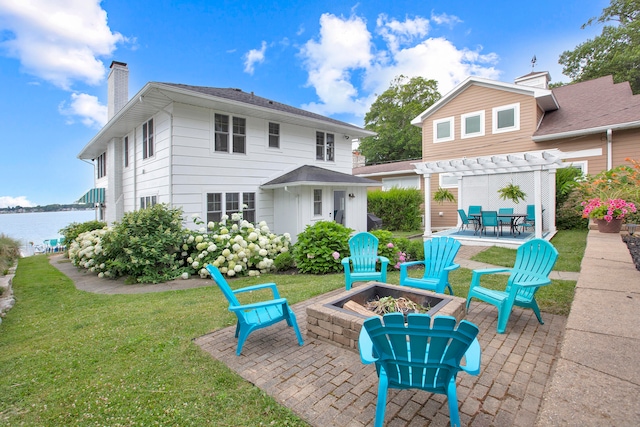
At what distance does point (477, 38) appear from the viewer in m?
15.5

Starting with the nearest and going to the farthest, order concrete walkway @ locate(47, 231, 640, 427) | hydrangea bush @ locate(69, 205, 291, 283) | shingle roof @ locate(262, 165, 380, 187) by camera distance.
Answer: concrete walkway @ locate(47, 231, 640, 427) → hydrangea bush @ locate(69, 205, 291, 283) → shingle roof @ locate(262, 165, 380, 187)

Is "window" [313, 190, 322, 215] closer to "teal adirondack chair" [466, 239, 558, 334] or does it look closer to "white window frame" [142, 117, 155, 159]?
"white window frame" [142, 117, 155, 159]

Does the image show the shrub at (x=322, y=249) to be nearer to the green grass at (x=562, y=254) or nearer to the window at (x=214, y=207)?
the green grass at (x=562, y=254)

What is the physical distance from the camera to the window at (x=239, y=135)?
10258mm

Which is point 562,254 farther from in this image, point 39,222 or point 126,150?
point 39,222

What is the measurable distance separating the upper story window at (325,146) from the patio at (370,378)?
32.5 feet

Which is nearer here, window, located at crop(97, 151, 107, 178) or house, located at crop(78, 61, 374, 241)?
house, located at crop(78, 61, 374, 241)

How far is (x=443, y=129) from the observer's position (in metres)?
15.2

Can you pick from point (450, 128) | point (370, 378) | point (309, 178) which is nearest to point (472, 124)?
point (450, 128)

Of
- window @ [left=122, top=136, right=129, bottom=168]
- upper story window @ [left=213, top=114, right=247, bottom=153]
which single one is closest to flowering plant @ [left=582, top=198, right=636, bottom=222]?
upper story window @ [left=213, top=114, right=247, bottom=153]

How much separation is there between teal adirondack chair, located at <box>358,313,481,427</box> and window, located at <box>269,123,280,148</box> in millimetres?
10039

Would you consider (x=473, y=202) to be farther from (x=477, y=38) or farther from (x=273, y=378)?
(x=273, y=378)

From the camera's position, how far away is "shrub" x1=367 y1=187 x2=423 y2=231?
15195 mm

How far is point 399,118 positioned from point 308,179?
80.1 feet
